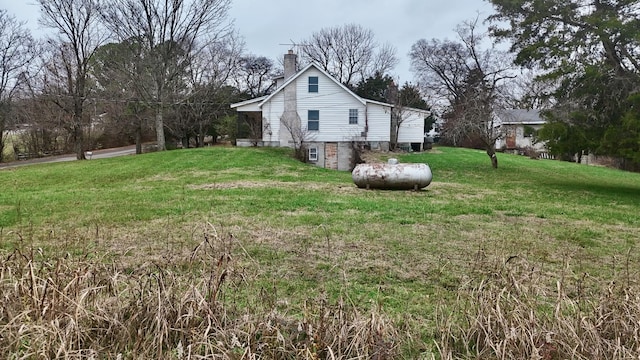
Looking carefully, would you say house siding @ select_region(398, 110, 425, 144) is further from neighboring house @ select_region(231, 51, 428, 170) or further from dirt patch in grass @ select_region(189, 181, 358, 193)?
dirt patch in grass @ select_region(189, 181, 358, 193)

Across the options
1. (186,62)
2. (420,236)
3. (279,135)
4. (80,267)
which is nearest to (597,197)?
(420,236)

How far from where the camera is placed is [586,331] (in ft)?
9.74

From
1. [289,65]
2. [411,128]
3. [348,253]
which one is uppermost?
[289,65]

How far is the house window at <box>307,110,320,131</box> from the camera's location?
2683 cm

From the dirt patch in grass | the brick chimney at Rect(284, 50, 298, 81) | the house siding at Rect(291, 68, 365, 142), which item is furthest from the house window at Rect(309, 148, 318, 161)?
the dirt patch in grass

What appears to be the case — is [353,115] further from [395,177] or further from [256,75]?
[256,75]

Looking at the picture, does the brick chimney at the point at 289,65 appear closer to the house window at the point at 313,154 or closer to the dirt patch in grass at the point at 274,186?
the house window at the point at 313,154

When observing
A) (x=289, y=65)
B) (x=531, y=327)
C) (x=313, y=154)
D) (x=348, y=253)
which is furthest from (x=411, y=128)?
(x=531, y=327)

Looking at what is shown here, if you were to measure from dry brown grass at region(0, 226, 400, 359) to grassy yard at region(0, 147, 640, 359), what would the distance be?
21 millimetres

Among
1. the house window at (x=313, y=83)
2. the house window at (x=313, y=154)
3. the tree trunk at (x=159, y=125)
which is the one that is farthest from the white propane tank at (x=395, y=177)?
the tree trunk at (x=159, y=125)

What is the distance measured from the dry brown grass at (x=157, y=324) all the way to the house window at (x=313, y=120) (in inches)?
932

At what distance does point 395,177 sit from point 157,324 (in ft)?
32.8

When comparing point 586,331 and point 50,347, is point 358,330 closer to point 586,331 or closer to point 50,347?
point 586,331

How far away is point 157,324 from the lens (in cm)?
297
